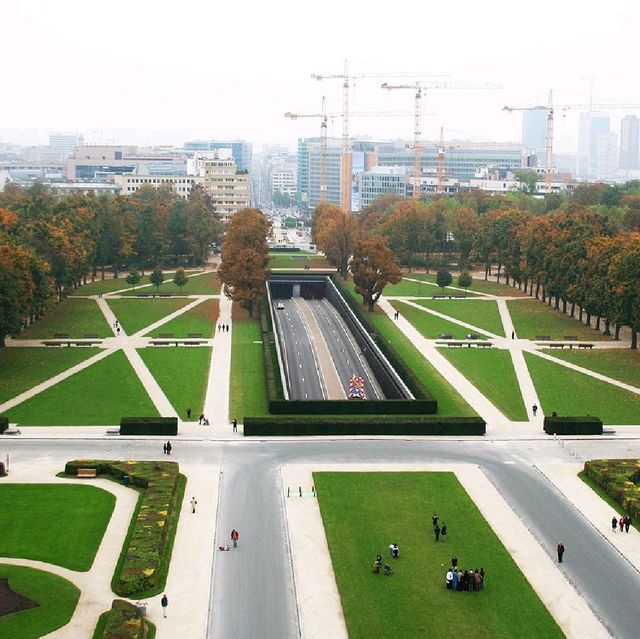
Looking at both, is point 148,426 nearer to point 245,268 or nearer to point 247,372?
point 247,372

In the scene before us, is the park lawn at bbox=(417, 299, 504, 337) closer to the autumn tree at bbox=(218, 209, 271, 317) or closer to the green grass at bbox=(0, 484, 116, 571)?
the autumn tree at bbox=(218, 209, 271, 317)

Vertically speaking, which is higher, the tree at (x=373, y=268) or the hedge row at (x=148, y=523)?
the tree at (x=373, y=268)

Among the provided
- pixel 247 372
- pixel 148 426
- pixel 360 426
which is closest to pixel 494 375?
pixel 247 372

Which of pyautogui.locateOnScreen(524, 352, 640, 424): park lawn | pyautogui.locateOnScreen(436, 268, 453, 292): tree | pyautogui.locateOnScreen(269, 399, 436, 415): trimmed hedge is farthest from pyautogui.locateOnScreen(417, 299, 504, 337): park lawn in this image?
pyautogui.locateOnScreen(269, 399, 436, 415): trimmed hedge

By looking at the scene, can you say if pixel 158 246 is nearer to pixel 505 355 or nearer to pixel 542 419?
pixel 505 355

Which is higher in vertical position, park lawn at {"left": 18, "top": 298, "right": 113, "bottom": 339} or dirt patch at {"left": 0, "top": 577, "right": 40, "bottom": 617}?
park lawn at {"left": 18, "top": 298, "right": 113, "bottom": 339}

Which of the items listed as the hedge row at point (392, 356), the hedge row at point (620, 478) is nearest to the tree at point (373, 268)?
the hedge row at point (392, 356)

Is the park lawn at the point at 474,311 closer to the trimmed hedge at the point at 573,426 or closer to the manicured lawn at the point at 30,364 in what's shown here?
the trimmed hedge at the point at 573,426
